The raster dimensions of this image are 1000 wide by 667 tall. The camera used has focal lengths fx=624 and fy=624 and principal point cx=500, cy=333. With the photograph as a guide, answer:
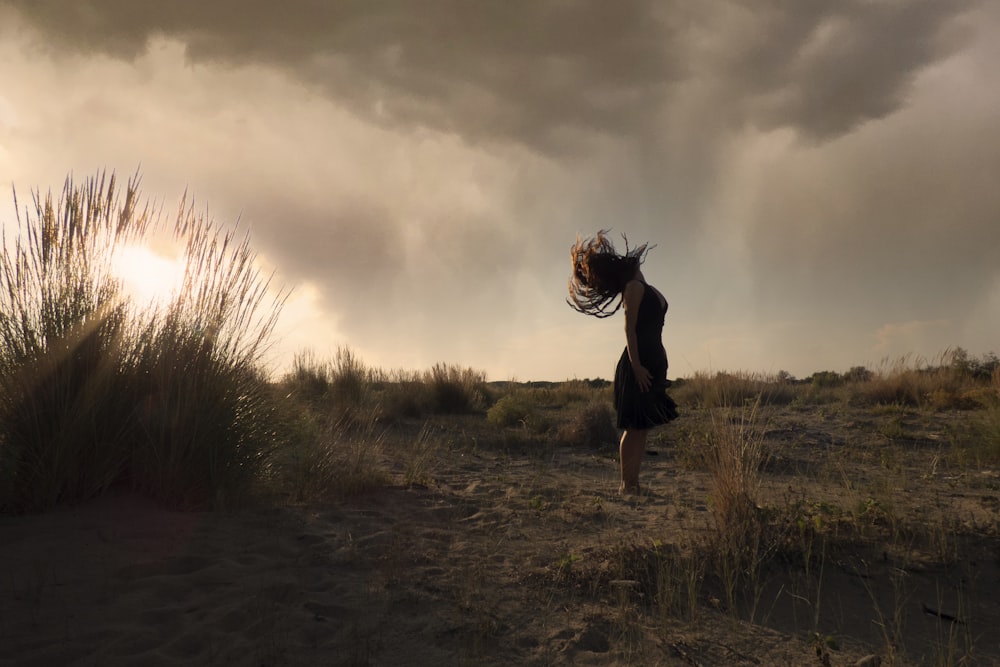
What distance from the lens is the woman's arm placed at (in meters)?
5.20

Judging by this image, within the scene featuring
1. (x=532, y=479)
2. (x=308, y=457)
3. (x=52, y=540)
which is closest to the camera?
(x=52, y=540)

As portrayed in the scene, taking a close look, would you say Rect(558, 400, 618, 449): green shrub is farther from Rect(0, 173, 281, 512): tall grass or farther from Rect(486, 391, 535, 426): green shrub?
Rect(0, 173, 281, 512): tall grass

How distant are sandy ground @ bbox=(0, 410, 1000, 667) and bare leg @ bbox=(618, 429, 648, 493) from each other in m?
0.59

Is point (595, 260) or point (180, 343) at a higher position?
point (595, 260)

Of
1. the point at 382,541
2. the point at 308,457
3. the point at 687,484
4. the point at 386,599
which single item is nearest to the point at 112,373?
the point at 308,457

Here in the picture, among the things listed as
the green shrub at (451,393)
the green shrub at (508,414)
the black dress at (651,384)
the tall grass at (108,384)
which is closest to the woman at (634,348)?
the black dress at (651,384)

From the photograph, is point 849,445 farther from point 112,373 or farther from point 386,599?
point 112,373

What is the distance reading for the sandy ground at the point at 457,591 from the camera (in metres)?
2.60

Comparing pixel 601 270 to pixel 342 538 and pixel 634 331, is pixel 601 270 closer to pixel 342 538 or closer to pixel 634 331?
pixel 634 331

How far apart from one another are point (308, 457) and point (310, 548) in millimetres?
1413

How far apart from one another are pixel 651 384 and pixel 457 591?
273 centimetres

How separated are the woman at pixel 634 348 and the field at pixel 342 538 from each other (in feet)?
1.66

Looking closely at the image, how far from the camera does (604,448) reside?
341 inches

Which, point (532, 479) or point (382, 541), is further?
point (532, 479)
